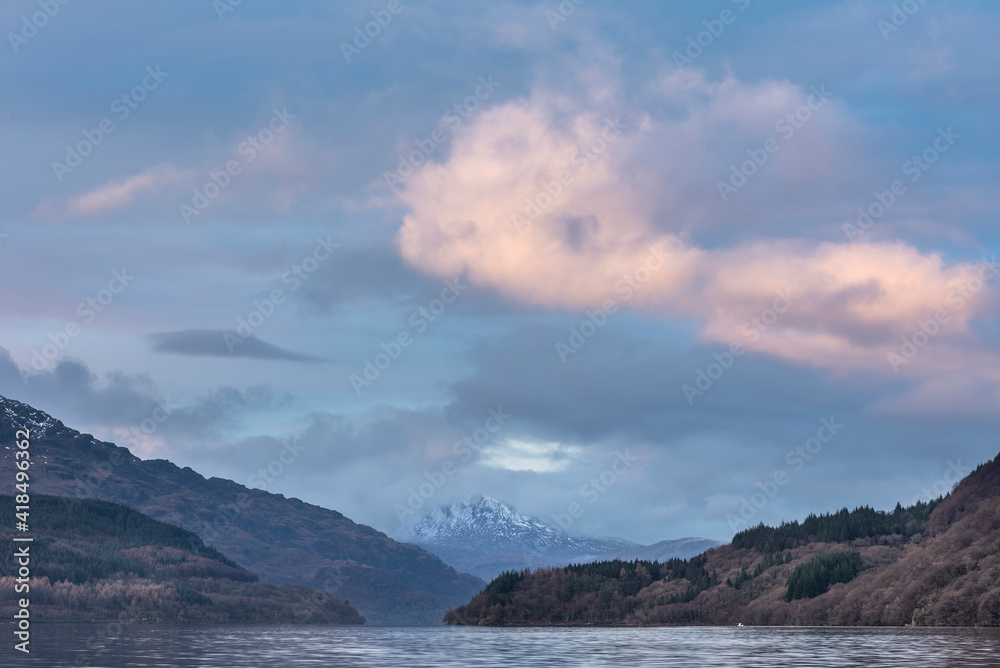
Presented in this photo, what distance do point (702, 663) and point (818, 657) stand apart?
59.3ft

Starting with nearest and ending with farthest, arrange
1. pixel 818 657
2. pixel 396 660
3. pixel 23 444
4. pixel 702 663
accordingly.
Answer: pixel 702 663
pixel 818 657
pixel 396 660
pixel 23 444

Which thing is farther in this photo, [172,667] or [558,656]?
[558,656]

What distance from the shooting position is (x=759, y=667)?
357ft

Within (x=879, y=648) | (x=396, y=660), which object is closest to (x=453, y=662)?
(x=396, y=660)

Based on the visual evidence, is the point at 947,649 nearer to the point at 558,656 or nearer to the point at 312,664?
the point at 558,656

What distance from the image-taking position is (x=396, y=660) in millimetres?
135000

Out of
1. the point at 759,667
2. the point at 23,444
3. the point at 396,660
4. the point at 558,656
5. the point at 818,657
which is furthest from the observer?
the point at 23,444

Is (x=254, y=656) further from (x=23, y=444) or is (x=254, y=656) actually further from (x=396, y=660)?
(x=23, y=444)

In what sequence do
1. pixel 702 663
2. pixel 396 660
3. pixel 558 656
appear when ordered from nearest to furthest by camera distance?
pixel 702 663
pixel 396 660
pixel 558 656

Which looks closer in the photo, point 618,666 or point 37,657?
point 618,666

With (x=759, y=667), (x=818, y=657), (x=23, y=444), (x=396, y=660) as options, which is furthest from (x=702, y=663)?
(x=23, y=444)

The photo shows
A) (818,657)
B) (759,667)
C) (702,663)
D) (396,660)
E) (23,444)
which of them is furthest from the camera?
(23,444)

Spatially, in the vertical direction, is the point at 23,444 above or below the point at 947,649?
above

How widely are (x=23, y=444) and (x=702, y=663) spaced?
110 m
